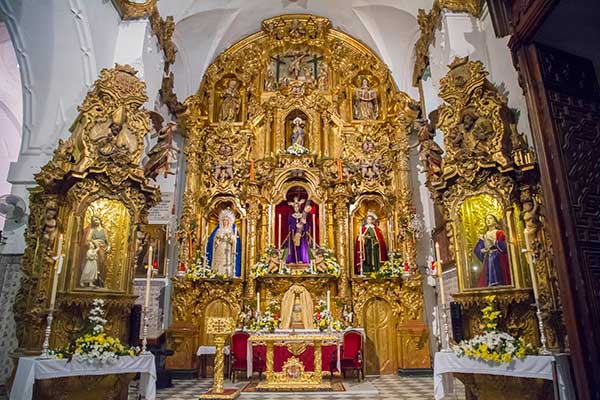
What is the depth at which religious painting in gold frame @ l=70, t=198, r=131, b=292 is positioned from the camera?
680cm

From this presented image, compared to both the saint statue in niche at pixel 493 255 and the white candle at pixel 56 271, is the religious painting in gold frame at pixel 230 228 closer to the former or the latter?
the white candle at pixel 56 271

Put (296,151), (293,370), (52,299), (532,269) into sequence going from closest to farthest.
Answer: (532,269) < (52,299) < (293,370) < (296,151)

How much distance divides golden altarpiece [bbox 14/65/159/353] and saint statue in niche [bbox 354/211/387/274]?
598 centimetres

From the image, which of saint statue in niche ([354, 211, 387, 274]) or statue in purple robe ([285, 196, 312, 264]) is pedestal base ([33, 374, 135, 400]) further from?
saint statue in niche ([354, 211, 387, 274])

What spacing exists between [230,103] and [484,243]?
9.48 metres

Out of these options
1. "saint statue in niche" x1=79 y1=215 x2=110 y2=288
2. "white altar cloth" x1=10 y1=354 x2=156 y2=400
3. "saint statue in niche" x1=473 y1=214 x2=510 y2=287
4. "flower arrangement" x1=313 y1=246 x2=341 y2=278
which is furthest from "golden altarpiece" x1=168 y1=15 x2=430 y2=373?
"saint statue in niche" x1=473 y1=214 x2=510 y2=287

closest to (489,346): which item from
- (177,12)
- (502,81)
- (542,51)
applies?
(542,51)

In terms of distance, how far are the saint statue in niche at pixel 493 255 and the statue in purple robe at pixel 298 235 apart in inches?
229

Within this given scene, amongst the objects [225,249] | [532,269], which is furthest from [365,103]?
[532,269]

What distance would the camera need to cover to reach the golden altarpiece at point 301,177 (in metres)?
11.0

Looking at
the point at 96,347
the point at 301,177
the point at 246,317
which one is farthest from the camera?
the point at 301,177

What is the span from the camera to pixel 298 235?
11.7 m

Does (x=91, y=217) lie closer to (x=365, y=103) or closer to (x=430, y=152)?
(x=430, y=152)

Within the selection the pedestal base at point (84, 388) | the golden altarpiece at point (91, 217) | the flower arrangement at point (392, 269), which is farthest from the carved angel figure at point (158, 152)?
the flower arrangement at point (392, 269)
